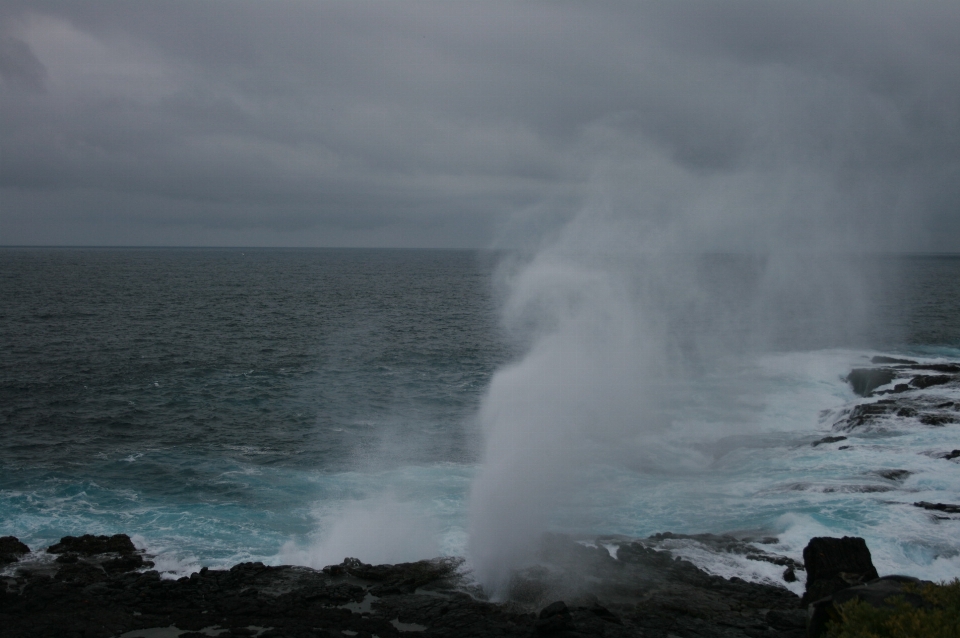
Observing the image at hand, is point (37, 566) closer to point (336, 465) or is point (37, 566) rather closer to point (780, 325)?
point (336, 465)

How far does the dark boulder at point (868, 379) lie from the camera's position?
1841 inches

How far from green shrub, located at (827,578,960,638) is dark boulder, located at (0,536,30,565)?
2268 centimetres

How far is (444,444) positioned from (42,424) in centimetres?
2027

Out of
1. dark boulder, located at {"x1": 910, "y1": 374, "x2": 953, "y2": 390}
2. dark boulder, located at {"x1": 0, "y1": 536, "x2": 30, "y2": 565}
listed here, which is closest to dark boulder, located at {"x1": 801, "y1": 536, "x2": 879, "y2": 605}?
dark boulder, located at {"x1": 0, "y1": 536, "x2": 30, "y2": 565}

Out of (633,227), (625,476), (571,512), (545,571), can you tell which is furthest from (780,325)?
(545,571)

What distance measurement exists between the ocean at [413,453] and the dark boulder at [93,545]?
0.97 meters

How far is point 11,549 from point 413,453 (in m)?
17.2

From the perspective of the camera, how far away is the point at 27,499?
28203mm

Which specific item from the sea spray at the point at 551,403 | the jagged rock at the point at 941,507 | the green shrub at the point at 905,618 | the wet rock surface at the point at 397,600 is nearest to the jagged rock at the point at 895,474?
the jagged rock at the point at 941,507

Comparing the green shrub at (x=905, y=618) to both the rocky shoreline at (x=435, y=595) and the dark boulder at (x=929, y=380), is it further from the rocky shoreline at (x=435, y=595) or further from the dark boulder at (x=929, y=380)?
the dark boulder at (x=929, y=380)

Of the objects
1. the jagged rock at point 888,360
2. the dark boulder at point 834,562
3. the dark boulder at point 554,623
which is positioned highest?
the jagged rock at point 888,360

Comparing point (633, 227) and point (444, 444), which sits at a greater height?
point (633, 227)

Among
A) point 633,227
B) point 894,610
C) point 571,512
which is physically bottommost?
point 571,512

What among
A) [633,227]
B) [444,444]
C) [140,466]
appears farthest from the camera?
[633,227]
